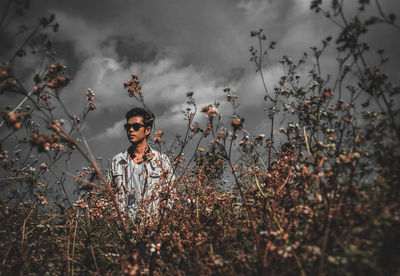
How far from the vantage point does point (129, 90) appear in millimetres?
2947

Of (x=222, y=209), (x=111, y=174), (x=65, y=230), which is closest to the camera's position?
(x=222, y=209)

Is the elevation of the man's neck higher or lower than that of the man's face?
lower

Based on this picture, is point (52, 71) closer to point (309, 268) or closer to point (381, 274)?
point (309, 268)

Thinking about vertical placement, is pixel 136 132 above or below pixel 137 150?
above

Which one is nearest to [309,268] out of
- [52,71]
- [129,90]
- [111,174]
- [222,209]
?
[222,209]

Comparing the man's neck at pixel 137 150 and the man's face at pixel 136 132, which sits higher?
the man's face at pixel 136 132

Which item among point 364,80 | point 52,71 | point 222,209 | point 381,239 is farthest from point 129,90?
point 381,239

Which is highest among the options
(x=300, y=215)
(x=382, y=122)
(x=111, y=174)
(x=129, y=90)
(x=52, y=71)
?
(x=129, y=90)

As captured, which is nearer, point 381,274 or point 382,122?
point 381,274

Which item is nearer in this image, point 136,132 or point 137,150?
point 136,132

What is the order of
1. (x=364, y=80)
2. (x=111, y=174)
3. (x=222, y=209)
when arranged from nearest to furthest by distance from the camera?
(x=364, y=80), (x=222, y=209), (x=111, y=174)

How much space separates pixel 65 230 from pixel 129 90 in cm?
244

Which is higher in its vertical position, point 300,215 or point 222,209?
point 222,209

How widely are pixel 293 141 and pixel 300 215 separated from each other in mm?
1526
